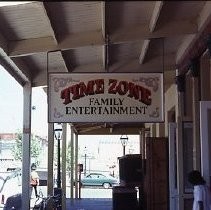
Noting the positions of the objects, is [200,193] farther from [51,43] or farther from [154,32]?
[51,43]

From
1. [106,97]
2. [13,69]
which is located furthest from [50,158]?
[106,97]

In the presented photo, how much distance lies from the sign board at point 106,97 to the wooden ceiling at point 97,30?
0.82 metres

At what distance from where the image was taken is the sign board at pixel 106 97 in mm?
7645

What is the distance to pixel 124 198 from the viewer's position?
15.1 meters

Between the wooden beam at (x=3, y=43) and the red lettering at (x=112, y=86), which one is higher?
the wooden beam at (x=3, y=43)

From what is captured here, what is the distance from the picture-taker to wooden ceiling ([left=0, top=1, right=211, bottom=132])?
23.4ft

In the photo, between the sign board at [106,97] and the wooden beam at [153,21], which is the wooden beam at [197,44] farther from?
the sign board at [106,97]

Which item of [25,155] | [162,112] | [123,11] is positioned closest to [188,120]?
[162,112]

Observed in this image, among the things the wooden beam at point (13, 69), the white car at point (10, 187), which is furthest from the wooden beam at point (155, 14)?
the white car at point (10, 187)

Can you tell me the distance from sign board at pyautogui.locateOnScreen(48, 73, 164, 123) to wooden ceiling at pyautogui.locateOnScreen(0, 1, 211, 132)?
2.68ft

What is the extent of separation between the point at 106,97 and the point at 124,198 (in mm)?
7894

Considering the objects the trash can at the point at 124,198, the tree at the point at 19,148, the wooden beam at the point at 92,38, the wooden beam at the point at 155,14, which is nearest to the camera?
the wooden beam at the point at 155,14

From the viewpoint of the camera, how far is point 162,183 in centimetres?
1214

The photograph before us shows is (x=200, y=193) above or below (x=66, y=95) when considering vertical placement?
below
